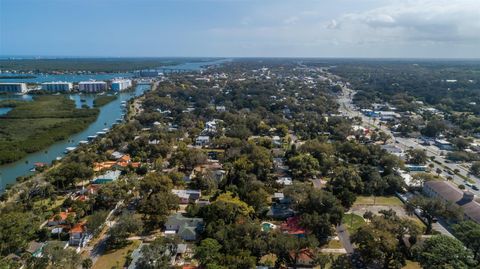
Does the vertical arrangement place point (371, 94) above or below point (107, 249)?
above

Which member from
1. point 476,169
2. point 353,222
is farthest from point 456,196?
point 476,169

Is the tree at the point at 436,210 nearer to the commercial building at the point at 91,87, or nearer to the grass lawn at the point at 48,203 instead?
the grass lawn at the point at 48,203

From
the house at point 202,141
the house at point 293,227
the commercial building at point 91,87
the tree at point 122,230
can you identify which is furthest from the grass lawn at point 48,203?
the commercial building at point 91,87

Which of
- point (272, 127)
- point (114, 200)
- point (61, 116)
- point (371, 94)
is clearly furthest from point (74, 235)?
point (371, 94)

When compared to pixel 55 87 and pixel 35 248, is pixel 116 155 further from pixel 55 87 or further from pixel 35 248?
pixel 55 87

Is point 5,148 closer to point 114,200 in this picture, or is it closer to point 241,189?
point 114,200

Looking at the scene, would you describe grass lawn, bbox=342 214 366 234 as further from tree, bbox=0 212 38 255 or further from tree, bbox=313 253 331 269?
tree, bbox=0 212 38 255
